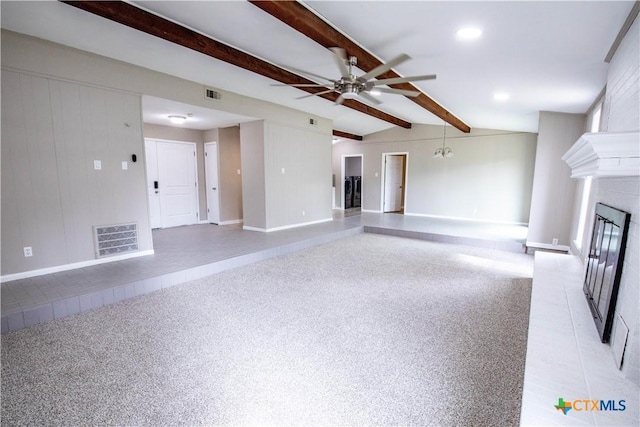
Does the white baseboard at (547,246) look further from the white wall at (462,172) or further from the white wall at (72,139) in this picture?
the white wall at (72,139)

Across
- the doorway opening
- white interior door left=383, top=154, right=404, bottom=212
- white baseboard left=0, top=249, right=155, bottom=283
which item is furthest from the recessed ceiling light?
the doorway opening

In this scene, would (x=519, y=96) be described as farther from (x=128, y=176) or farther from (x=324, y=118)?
(x=128, y=176)

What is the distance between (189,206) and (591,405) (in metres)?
7.38

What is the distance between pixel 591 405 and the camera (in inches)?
51.0

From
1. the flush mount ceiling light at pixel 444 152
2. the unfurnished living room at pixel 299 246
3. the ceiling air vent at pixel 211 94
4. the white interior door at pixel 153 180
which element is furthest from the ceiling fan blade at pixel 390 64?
the flush mount ceiling light at pixel 444 152

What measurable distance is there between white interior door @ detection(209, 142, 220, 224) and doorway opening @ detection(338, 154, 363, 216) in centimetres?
449

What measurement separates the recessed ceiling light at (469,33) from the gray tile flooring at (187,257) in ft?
12.4

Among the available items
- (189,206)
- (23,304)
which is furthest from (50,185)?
(189,206)

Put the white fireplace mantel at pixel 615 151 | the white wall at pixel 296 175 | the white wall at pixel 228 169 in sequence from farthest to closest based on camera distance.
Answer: the white wall at pixel 228 169, the white wall at pixel 296 175, the white fireplace mantel at pixel 615 151

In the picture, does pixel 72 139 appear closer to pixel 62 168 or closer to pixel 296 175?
pixel 62 168

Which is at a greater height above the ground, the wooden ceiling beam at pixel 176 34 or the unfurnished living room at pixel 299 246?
the wooden ceiling beam at pixel 176 34

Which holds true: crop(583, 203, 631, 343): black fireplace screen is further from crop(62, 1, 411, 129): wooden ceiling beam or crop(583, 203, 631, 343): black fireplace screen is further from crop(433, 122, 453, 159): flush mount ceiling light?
crop(433, 122, 453, 159): flush mount ceiling light

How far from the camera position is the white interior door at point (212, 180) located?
23.3 ft

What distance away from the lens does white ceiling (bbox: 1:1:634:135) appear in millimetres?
2239
